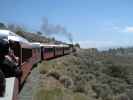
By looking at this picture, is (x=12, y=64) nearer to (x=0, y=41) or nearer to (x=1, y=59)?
(x=1, y=59)

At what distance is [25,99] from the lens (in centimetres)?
1583

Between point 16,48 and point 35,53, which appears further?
point 35,53

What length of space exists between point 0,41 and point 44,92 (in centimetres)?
909

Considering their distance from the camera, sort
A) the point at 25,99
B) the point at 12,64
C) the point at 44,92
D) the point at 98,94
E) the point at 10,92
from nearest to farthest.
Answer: the point at 10,92, the point at 12,64, the point at 25,99, the point at 44,92, the point at 98,94

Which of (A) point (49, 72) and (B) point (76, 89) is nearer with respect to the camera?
(B) point (76, 89)

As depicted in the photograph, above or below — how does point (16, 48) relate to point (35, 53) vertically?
above

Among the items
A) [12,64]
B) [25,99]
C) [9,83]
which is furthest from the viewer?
[25,99]

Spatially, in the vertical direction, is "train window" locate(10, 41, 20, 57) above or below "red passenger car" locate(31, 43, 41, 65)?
above

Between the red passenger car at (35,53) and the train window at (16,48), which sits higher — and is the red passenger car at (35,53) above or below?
below

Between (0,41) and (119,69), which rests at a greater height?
(0,41)

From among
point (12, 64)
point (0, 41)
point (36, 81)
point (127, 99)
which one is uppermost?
point (0, 41)

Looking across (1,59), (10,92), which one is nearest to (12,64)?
(1,59)

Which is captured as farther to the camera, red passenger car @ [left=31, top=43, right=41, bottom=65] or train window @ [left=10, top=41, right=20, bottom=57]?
red passenger car @ [left=31, top=43, right=41, bottom=65]

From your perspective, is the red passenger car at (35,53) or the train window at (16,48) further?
the red passenger car at (35,53)
